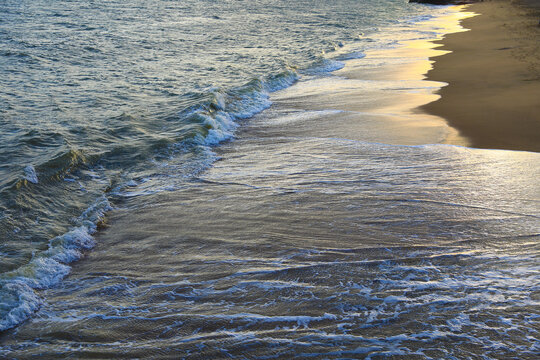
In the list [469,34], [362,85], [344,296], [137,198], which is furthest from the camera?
[469,34]

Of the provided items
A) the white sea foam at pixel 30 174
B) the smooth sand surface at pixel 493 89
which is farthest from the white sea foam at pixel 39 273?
the smooth sand surface at pixel 493 89

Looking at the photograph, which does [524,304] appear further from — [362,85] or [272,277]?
[362,85]

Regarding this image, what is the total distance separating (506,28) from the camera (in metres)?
19.9

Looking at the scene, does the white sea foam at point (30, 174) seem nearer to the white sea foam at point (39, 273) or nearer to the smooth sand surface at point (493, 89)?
the white sea foam at point (39, 273)

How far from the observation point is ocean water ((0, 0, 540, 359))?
3.39 meters

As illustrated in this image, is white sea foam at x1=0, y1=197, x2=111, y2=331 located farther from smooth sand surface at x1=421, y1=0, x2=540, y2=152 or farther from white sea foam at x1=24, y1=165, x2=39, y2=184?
smooth sand surface at x1=421, y1=0, x2=540, y2=152

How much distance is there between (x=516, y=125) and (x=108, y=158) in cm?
638

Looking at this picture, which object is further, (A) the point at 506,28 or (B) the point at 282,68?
(A) the point at 506,28

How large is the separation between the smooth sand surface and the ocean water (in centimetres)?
48

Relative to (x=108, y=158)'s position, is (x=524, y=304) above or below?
below

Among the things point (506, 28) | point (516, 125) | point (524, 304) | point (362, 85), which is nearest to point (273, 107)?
point (362, 85)

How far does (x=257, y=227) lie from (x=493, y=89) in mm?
7146

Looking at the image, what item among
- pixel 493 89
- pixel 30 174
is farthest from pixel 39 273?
pixel 493 89

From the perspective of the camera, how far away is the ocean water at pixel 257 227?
11.1ft
